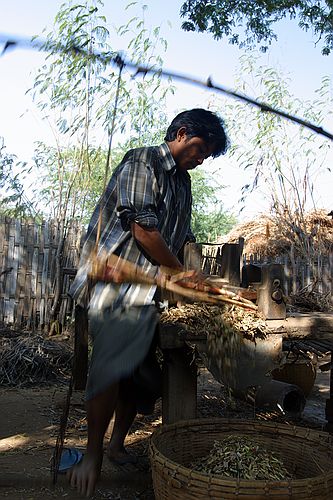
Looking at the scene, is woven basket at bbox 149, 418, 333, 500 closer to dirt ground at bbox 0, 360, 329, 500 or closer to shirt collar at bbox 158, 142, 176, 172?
dirt ground at bbox 0, 360, 329, 500

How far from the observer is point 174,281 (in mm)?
2430

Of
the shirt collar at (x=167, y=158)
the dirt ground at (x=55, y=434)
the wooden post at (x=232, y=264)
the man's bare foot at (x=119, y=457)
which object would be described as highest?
the shirt collar at (x=167, y=158)

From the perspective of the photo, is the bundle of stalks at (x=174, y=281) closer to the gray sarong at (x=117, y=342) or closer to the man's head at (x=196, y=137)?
the gray sarong at (x=117, y=342)

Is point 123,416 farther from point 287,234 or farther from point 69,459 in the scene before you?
point 287,234

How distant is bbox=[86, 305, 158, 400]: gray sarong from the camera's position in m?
2.39

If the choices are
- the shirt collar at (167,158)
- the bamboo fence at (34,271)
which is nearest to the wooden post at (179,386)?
the shirt collar at (167,158)

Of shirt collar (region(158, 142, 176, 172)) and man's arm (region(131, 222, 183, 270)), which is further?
shirt collar (region(158, 142, 176, 172))

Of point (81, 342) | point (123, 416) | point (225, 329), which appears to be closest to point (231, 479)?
point (225, 329)

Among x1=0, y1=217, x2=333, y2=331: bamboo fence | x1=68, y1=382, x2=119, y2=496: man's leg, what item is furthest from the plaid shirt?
x1=0, y1=217, x2=333, y2=331: bamboo fence

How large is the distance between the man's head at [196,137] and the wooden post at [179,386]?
1.00 metres

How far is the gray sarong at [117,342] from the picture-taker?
239cm

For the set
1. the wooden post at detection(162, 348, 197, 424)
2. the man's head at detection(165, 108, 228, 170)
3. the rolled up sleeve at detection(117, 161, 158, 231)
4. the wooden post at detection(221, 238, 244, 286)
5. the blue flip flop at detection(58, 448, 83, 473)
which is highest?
the man's head at detection(165, 108, 228, 170)

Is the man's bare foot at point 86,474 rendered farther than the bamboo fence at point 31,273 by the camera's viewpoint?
No

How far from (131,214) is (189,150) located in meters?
0.52
